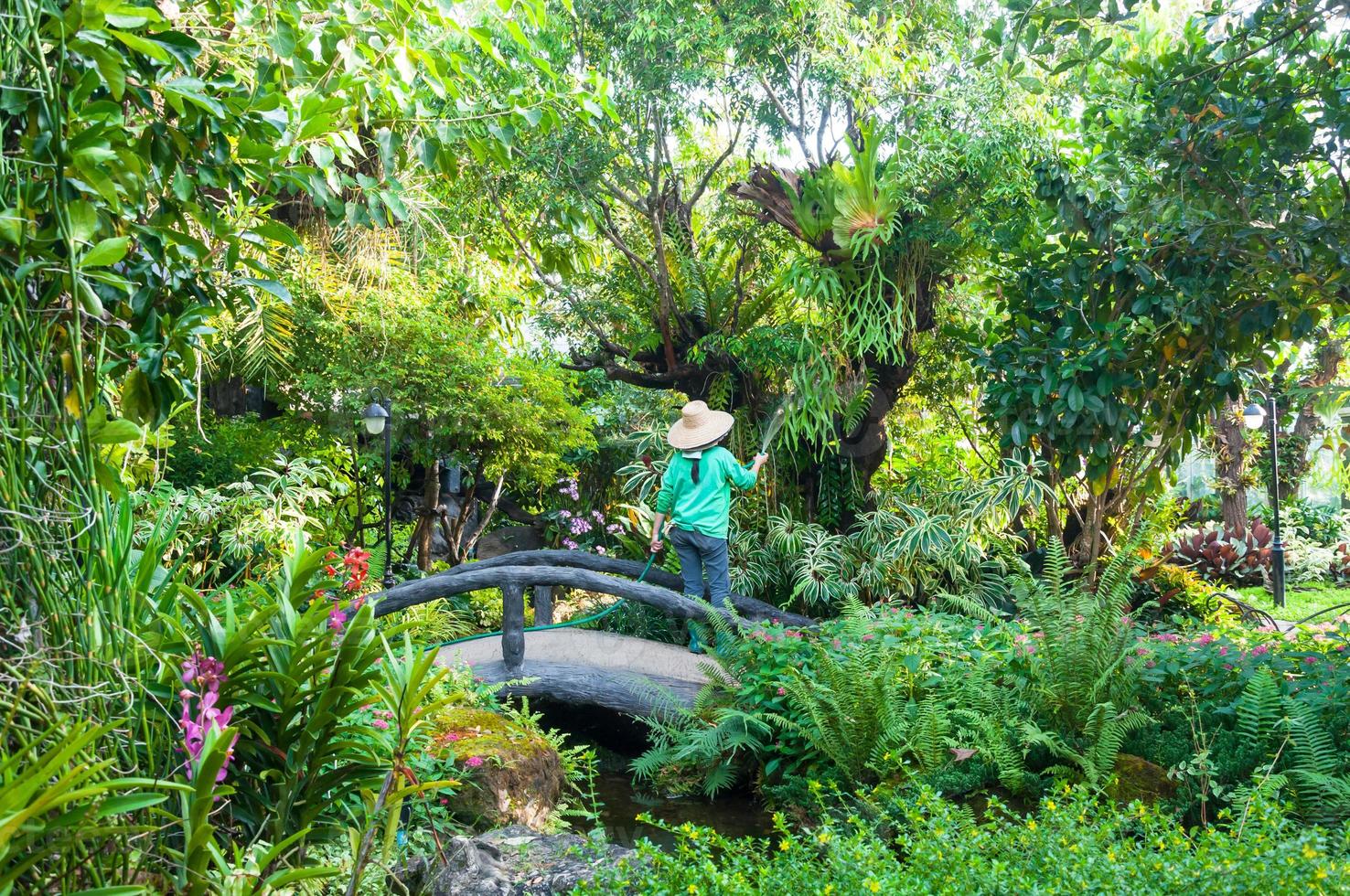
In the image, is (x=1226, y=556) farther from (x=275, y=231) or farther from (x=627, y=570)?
(x=275, y=231)

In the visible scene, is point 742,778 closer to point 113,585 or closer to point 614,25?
point 113,585

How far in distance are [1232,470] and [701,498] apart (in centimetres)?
972

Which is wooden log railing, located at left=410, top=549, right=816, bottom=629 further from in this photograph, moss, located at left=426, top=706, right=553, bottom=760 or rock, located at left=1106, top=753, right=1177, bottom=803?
rock, located at left=1106, top=753, right=1177, bottom=803

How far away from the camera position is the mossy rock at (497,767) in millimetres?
4418

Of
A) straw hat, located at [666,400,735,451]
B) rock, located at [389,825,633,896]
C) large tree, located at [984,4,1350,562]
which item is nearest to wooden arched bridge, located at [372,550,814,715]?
straw hat, located at [666,400,735,451]

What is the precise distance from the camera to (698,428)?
746cm

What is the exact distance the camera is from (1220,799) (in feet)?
13.7

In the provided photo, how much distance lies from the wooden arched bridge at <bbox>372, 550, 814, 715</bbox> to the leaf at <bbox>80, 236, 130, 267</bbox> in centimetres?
359

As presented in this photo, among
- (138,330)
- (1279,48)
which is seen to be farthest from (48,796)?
(1279,48)

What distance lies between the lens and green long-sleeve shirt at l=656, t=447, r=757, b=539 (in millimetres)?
7180

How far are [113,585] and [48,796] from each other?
20.1 inches

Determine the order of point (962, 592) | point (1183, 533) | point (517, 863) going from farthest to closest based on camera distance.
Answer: point (1183, 533)
point (962, 592)
point (517, 863)

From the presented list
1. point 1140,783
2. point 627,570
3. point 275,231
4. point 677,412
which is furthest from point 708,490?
point 275,231

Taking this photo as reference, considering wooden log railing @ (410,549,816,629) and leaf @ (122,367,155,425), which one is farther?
wooden log railing @ (410,549,816,629)
